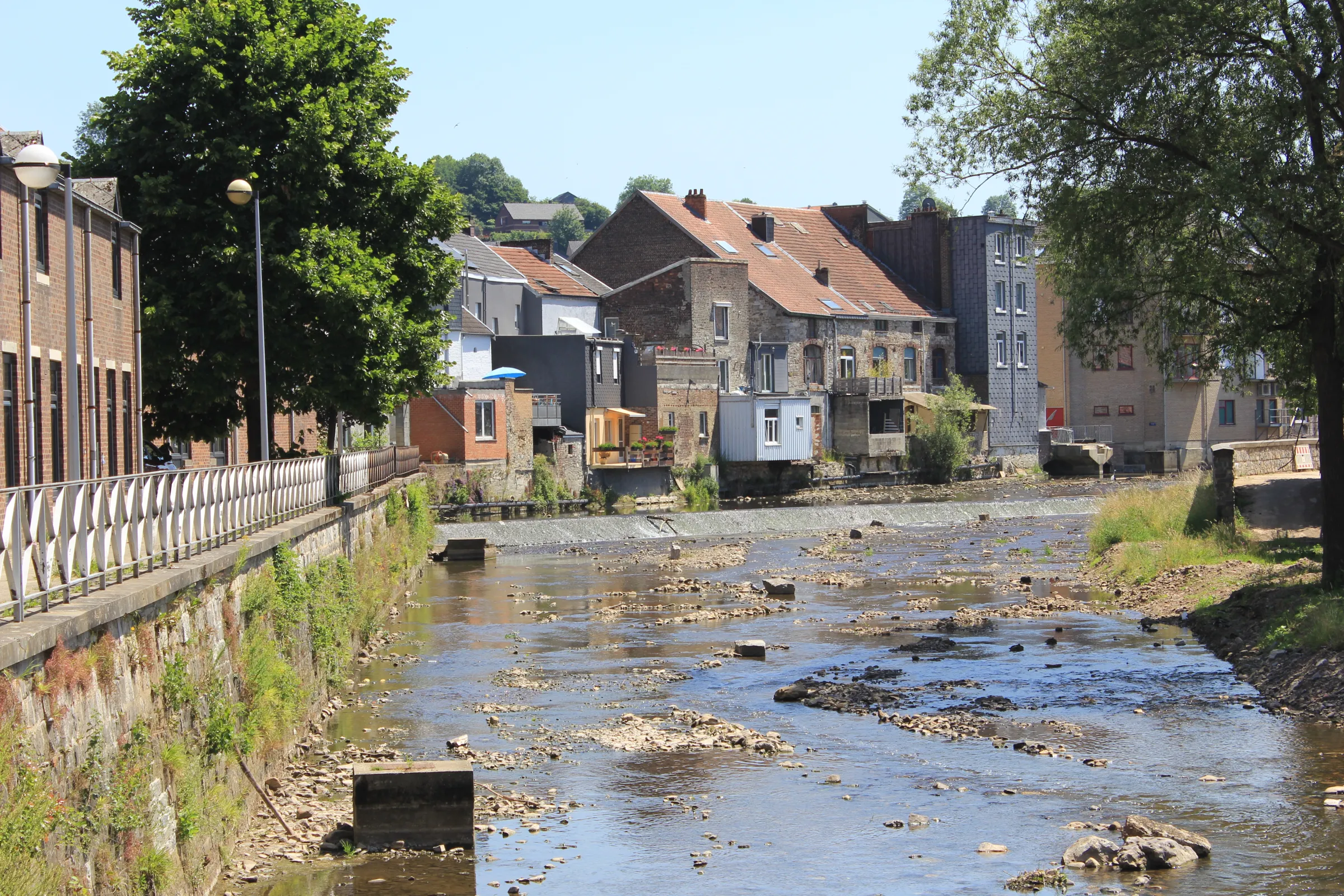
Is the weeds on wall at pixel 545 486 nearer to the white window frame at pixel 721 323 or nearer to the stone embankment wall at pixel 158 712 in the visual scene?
the white window frame at pixel 721 323

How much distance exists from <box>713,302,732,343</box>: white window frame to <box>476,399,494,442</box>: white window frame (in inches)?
664

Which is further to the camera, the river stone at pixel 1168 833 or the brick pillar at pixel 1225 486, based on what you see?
the brick pillar at pixel 1225 486

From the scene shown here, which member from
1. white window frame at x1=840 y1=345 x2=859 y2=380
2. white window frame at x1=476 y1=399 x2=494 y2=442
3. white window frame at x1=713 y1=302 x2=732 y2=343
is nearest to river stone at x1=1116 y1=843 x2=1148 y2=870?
white window frame at x1=476 y1=399 x2=494 y2=442

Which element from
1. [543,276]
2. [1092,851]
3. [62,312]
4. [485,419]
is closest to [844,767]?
[1092,851]

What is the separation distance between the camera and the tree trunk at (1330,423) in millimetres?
20719

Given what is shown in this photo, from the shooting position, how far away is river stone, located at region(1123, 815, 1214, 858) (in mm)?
12281

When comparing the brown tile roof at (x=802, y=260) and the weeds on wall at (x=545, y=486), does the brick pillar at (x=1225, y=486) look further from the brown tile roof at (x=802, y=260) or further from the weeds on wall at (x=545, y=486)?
the brown tile roof at (x=802, y=260)

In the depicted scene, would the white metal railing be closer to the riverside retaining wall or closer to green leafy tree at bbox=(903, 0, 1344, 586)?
green leafy tree at bbox=(903, 0, 1344, 586)

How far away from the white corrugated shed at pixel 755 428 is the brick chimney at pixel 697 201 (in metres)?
13.7

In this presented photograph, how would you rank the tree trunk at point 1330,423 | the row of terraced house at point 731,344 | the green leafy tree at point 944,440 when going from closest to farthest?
1. the tree trunk at point 1330,423
2. the row of terraced house at point 731,344
3. the green leafy tree at point 944,440

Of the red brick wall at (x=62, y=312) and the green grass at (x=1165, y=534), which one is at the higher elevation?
the red brick wall at (x=62, y=312)

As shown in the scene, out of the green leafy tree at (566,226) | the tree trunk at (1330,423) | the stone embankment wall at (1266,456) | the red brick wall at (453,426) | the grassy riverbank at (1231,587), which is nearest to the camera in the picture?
the grassy riverbank at (1231,587)

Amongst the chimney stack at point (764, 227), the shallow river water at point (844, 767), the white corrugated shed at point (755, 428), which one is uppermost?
the chimney stack at point (764, 227)

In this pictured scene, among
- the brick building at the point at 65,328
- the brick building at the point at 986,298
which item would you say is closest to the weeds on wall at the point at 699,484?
the brick building at the point at 986,298
